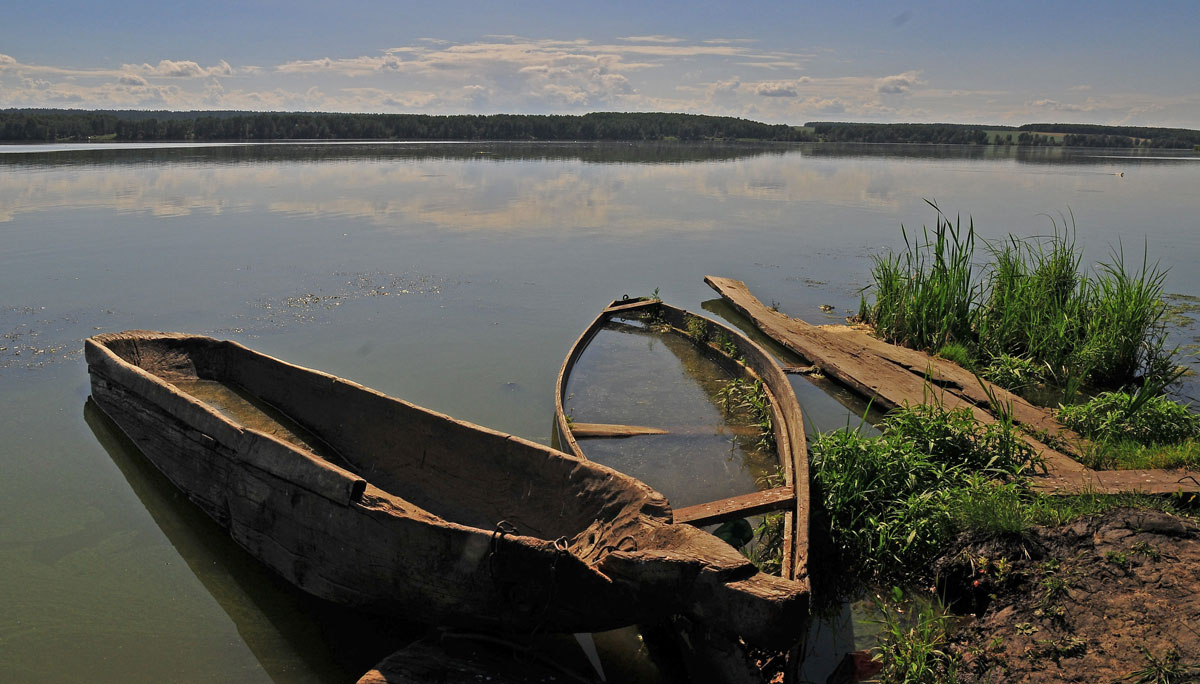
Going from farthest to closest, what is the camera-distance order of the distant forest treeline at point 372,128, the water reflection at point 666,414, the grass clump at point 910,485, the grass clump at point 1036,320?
the distant forest treeline at point 372,128 < the grass clump at point 1036,320 < the water reflection at point 666,414 < the grass clump at point 910,485

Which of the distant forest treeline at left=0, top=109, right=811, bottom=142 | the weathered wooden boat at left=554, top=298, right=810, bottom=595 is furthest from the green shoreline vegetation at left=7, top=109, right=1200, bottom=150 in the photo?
the weathered wooden boat at left=554, top=298, right=810, bottom=595

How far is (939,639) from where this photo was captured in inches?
126

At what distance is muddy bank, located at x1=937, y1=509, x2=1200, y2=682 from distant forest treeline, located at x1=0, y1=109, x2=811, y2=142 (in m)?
56.8

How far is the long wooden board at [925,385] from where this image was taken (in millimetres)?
4184

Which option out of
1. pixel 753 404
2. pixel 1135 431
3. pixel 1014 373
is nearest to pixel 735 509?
pixel 753 404

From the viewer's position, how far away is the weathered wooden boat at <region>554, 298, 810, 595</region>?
11.9ft

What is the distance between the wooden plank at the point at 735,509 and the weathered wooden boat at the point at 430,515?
57cm

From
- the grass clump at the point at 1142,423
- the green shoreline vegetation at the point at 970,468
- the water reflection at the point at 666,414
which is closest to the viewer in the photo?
the green shoreline vegetation at the point at 970,468

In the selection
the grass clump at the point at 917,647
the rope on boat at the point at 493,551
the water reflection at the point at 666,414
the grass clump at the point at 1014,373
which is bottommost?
the grass clump at the point at 917,647

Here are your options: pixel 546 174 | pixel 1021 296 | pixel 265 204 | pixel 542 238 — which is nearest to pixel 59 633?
pixel 1021 296

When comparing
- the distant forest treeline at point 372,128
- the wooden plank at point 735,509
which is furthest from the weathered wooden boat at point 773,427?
the distant forest treeline at point 372,128

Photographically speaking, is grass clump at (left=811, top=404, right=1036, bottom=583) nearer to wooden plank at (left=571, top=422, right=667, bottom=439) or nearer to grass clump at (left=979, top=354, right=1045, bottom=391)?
wooden plank at (left=571, top=422, right=667, bottom=439)

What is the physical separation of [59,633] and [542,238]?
40.6ft

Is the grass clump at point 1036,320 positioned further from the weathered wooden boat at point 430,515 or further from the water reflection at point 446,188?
the water reflection at point 446,188
